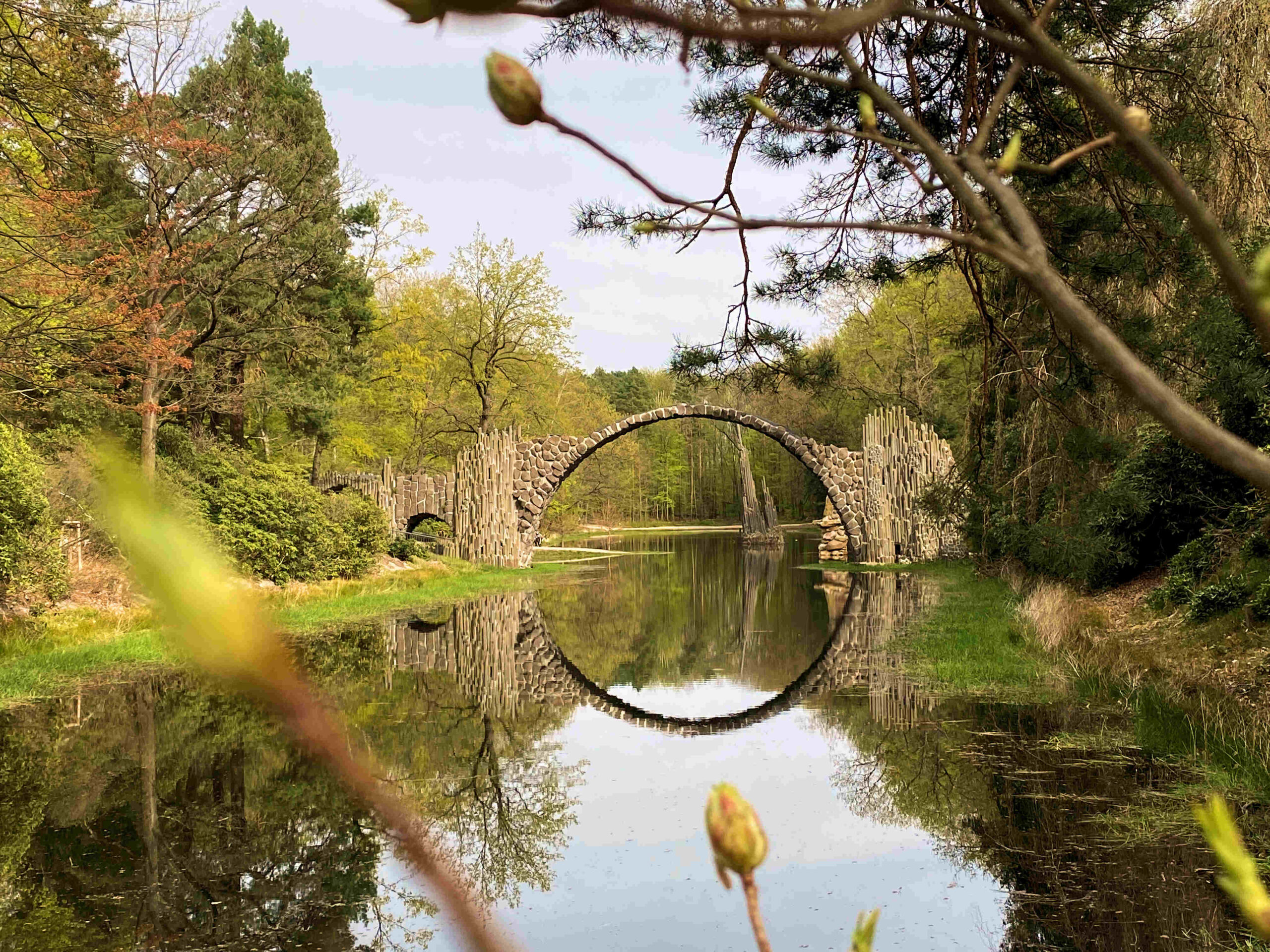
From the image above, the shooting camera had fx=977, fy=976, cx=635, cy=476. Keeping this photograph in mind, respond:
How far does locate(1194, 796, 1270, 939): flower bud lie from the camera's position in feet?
0.85

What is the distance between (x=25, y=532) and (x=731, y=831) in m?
10.5

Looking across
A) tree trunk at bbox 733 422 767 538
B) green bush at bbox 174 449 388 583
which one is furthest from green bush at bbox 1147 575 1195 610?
tree trunk at bbox 733 422 767 538

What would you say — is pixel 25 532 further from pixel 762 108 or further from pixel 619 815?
pixel 762 108

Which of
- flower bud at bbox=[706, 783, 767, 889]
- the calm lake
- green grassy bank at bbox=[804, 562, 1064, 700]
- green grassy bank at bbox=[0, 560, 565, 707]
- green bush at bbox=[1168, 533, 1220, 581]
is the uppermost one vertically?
flower bud at bbox=[706, 783, 767, 889]

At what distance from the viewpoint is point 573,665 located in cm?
1045

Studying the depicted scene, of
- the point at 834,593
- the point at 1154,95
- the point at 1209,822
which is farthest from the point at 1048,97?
the point at 834,593

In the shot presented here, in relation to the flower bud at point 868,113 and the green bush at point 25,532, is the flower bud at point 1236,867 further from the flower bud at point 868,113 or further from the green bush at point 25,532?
the green bush at point 25,532

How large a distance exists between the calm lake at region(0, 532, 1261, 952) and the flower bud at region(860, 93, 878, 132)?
2118 millimetres

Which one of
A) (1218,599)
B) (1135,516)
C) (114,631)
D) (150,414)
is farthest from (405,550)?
(1218,599)

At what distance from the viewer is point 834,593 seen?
55.7 ft

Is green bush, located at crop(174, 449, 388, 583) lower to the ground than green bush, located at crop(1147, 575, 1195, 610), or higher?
higher

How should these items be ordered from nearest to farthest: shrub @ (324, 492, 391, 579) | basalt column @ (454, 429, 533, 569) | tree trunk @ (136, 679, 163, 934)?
tree trunk @ (136, 679, 163, 934) < shrub @ (324, 492, 391, 579) < basalt column @ (454, 429, 533, 569)

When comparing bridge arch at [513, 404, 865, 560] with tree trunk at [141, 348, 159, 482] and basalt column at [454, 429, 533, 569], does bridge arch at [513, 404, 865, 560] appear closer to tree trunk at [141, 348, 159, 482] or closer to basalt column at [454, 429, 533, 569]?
basalt column at [454, 429, 533, 569]

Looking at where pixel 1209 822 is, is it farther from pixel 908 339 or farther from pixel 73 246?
pixel 908 339
